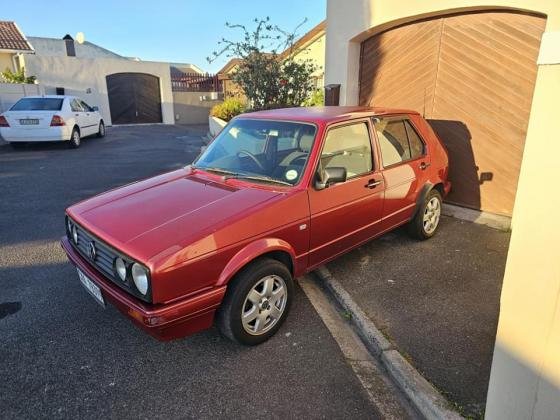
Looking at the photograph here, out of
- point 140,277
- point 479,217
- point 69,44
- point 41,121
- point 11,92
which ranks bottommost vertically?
point 479,217

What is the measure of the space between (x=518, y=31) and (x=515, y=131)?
4.20ft

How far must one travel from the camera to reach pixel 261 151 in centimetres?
382

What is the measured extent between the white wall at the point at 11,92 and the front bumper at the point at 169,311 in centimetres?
1646

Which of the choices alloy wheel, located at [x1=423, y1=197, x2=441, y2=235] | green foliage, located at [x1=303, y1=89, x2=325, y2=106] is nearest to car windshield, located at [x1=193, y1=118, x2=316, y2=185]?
alloy wheel, located at [x1=423, y1=197, x2=441, y2=235]

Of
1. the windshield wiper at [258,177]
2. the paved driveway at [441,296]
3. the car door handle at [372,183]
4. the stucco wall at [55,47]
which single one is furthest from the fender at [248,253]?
the stucco wall at [55,47]

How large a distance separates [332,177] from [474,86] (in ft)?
11.9

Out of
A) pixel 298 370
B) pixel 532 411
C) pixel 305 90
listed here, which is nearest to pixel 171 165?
pixel 305 90

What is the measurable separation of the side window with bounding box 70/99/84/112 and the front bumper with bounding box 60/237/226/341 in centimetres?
1154

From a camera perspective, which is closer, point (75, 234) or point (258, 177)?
point (75, 234)

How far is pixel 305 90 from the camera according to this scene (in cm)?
1109

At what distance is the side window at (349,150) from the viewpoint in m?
3.59

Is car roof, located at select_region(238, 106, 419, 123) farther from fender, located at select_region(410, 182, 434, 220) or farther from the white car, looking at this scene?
the white car

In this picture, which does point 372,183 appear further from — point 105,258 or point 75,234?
point 75,234

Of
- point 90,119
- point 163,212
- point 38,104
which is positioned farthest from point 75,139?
point 163,212
